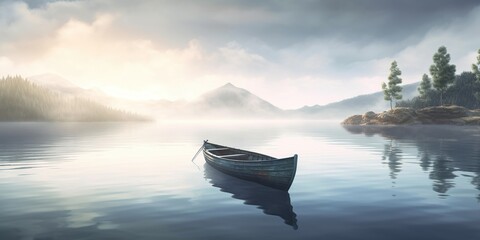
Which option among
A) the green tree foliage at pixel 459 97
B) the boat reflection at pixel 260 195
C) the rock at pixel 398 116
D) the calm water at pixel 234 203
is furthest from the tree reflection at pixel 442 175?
the green tree foliage at pixel 459 97

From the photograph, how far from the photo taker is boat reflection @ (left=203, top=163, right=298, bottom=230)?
16.2 m

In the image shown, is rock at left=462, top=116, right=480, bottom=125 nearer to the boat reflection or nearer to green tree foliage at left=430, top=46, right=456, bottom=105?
green tree foliage at left=430, top=46, right=456, bottom=105

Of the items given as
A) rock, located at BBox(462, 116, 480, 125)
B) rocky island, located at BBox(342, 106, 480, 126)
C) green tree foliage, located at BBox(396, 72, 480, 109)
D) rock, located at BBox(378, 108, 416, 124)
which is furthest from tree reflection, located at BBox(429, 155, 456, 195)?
green tree foliage, located at BBox(396, 72, 480, 109)

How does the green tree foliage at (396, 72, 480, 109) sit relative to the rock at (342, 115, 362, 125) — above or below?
above

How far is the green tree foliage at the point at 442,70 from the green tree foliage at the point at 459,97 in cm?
2605

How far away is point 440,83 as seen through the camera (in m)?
122

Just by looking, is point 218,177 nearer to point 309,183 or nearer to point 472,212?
point 309,183

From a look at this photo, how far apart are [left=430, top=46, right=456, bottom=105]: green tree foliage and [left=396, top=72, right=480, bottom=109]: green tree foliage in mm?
26053

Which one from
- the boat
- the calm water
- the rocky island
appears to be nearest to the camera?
the calm water

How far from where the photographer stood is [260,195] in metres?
20.1

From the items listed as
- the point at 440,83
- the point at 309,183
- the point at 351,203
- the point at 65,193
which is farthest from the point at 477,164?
the point at 440,83

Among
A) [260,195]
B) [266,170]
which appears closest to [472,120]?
[266,170]

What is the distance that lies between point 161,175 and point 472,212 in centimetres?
2138

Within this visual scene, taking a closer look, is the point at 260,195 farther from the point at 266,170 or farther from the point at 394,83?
the point at 394,83
